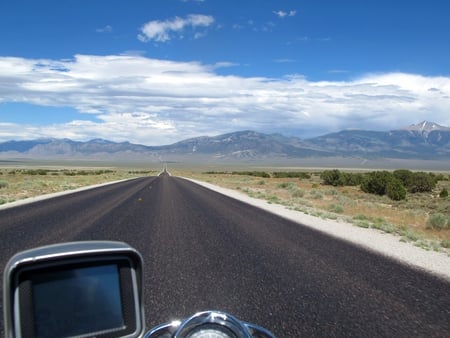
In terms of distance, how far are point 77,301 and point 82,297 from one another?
0.03 m

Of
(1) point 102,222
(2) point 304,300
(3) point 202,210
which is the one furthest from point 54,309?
(3) point 202,210

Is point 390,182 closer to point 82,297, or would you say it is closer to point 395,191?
point 395,191

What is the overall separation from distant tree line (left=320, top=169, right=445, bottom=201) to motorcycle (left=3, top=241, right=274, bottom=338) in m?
38.8

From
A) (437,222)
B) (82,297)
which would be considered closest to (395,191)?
(437,222)

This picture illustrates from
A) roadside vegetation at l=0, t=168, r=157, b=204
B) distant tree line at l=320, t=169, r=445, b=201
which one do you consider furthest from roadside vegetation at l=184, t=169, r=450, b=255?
roadside vegetation at l=0, t=168, r=157, b=204

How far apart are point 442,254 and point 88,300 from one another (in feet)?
36.6

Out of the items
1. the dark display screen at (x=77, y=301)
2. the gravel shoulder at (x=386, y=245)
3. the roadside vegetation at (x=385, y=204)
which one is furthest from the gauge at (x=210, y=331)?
the roadside vegetation at (x=385, y=204)

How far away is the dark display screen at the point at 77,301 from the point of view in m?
2.47

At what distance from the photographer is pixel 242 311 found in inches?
240

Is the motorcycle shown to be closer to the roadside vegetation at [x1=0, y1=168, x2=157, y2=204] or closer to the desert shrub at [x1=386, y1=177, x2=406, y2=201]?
the roadside vegetation at [x1=0, y1=168, x2=157, y2=204]

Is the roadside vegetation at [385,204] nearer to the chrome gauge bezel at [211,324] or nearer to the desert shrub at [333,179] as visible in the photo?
the desert shrub at [333,179]

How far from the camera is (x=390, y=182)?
41.0 meters

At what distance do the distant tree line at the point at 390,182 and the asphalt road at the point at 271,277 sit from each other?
87.7ft

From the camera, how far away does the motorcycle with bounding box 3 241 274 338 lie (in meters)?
2.39
